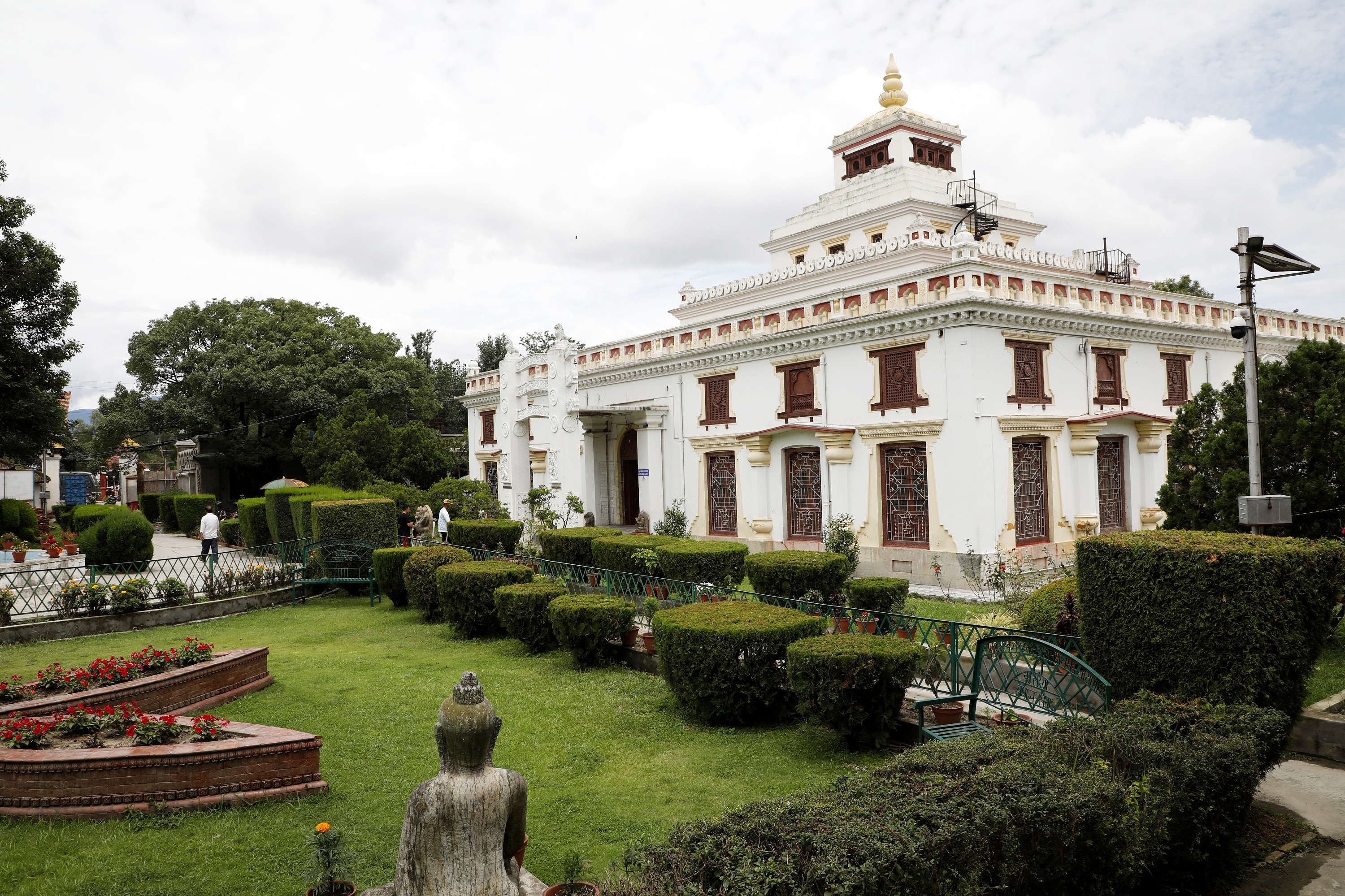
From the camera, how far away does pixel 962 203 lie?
81.3 feet

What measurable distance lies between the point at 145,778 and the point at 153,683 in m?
2.77

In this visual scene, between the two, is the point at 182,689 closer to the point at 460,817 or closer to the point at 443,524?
the point at 460,817

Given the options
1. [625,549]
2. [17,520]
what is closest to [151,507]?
[17,520]

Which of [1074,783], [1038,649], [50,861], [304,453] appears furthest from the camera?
[304,453]

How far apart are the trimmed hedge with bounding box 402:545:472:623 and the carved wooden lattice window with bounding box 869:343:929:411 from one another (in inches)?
393

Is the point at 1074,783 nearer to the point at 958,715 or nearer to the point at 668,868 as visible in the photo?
the point at 668,868

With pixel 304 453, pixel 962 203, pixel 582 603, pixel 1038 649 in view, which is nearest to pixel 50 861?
pixel 582 603

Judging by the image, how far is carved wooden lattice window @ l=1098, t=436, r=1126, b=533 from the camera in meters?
19.8

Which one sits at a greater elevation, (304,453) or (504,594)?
(304,453)

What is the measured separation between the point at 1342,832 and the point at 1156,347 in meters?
17.3

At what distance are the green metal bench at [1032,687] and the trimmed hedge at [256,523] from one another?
22818mm

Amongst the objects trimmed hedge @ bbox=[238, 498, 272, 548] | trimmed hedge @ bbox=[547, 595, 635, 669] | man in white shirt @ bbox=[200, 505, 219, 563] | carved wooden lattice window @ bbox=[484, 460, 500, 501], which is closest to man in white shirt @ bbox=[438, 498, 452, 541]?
man in white shirt @ bbox=[200, 505, 219, 563]

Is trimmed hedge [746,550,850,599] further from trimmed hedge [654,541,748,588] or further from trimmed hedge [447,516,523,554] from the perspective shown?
trimmed hedge [447,516,523,554]

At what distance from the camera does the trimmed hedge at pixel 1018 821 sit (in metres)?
3.69
